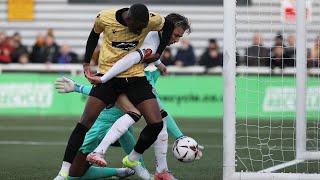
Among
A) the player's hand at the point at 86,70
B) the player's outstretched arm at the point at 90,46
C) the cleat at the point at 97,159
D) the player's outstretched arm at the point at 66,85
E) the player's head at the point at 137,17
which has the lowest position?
the cleat at the point at 97,159

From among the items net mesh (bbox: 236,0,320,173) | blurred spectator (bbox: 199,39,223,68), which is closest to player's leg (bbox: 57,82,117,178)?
net mesh (bbox: 236,0,320,173)

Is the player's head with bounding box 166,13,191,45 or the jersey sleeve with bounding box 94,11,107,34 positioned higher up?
the jersey sleeve with bounding box 94,11,107,34

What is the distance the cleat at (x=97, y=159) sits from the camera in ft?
26.2

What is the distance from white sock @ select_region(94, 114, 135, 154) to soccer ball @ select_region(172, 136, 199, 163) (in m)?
0.67

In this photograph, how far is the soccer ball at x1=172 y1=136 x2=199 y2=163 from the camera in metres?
8.67

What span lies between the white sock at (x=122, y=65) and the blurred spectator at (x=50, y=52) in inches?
532

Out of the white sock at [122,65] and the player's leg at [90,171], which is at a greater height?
the white sock at [122,65]

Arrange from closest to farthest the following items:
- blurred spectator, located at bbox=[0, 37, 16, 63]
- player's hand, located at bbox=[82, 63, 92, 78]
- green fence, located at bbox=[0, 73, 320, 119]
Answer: player's hand, located at bbox=[82, 63, 92, 78], green fence, located at bbox=[0, 73, 320, 119], blurred spectator, located at bbox=[0, 37, 16, 63]

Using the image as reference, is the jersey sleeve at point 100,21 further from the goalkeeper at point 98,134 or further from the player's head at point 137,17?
the goalkeeper at point 98,134

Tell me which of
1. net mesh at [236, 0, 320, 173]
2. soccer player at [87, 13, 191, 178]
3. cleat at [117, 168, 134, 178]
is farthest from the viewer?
net mesh at [236, 0, 320, 173]

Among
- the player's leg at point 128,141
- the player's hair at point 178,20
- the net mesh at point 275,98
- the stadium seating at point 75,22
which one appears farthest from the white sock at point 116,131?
the stadium seating at point 75,22

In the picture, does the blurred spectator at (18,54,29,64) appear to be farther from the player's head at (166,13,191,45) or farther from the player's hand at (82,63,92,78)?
the player's hand at (82,63,92,78)

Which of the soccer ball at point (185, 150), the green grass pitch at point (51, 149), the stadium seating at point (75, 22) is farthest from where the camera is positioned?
the stadium seating at point (75, 22)

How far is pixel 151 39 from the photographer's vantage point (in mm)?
8773
